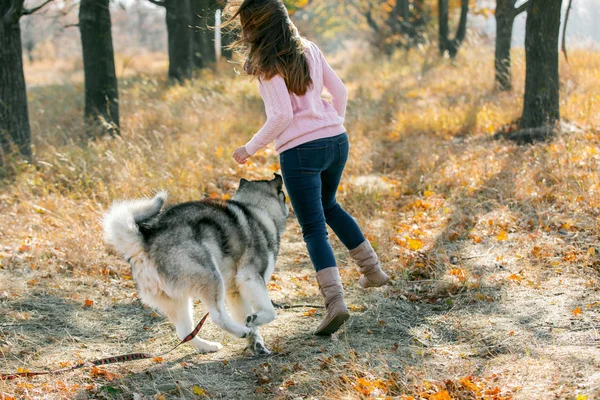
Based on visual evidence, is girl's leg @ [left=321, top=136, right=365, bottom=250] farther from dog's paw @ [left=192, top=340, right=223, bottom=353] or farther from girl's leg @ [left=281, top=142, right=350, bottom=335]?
dog's paw @ [left=192, top=340, right=223, bottom=353]

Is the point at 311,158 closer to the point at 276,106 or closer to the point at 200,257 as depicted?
the point at 276,106

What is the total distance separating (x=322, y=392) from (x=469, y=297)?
174 cm

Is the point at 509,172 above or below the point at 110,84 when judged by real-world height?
below

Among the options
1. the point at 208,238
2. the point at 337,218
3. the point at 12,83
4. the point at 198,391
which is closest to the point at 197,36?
the point at 12,83

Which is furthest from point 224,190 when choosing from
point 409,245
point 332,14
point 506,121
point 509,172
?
point 332,14

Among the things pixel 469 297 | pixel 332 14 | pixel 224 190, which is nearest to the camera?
pixel 469 297

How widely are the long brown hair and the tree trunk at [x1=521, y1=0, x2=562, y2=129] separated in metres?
5.20

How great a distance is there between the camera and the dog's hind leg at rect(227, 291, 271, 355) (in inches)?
146

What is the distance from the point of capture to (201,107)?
33.2 ft

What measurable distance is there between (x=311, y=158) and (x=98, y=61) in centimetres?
673

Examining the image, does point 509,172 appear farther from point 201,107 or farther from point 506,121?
point 201,107

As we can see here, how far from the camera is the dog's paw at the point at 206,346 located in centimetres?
376

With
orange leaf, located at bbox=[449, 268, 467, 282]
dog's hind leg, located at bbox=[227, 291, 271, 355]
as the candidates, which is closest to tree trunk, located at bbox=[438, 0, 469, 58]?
orange leaf, located at bbox=[449, 268, 467, 282]

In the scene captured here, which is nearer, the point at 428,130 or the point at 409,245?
the point at 409,245
